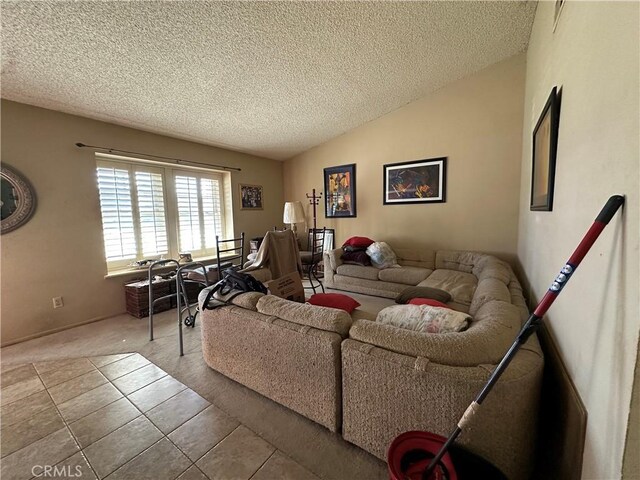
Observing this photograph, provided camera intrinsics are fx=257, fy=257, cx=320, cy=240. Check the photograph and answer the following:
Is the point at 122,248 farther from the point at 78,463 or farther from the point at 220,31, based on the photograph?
the point at 220,31

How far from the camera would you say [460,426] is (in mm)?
850

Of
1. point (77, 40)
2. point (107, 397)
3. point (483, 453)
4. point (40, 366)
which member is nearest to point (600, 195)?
point (483, 453)


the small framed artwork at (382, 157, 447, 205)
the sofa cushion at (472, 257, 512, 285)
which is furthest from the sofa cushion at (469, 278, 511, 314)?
the small framed artwork at (382, 157, 447, 205)

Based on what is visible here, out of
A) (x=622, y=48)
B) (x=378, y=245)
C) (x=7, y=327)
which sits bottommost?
(x=7, y=327)

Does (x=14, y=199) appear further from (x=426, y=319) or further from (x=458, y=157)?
(x=458, y=157)

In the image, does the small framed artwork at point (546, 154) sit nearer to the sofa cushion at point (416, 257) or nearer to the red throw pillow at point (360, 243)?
the sofa cushion at point (416, 257)

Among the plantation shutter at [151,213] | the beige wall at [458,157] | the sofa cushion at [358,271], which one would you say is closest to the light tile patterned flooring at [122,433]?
the plantation shutter at [151,213]

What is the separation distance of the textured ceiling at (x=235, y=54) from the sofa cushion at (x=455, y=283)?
242 cm

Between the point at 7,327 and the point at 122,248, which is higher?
the point at 122,248

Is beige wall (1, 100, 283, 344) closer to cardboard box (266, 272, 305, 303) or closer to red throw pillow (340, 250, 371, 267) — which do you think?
cardboard box (266, 272, 305, 303)

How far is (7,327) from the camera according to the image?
8.38 ft

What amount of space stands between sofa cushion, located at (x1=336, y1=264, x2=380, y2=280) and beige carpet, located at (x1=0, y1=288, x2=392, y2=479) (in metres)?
0.31

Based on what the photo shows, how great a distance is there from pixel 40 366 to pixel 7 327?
2.78ft

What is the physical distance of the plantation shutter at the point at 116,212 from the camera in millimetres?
3184
